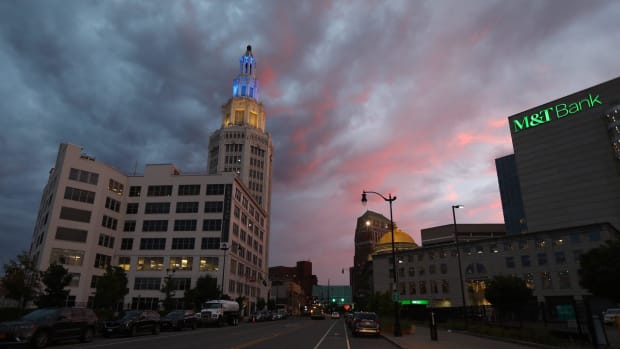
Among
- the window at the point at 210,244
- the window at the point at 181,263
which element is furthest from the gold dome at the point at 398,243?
the window at the point at 181,263

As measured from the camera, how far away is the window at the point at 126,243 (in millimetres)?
79125

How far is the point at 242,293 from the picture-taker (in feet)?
283

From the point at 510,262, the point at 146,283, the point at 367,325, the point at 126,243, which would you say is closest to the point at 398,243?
the point at 510,262

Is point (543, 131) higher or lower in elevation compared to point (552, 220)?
higher

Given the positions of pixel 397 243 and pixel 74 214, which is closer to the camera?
pixel 74 214

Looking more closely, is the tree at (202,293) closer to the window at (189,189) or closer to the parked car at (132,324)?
the window at (189,189)

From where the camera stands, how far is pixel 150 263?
7688 centimetres

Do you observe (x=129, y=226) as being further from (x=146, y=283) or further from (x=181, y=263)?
(x=181, y=263)

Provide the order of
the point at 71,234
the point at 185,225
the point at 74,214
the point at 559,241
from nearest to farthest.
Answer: the point at 71,234 < the point at 74,214 < the point at 185,225 < the point at 559,241

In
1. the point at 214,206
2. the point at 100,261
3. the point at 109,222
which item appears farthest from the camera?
the point at 214,206

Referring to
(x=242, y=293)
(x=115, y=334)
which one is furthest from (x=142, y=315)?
(x=242, y=293)

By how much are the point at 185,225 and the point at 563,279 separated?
247ft

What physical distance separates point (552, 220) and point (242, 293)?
308 ft

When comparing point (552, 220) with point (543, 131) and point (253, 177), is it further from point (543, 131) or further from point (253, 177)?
point (253, 177)
